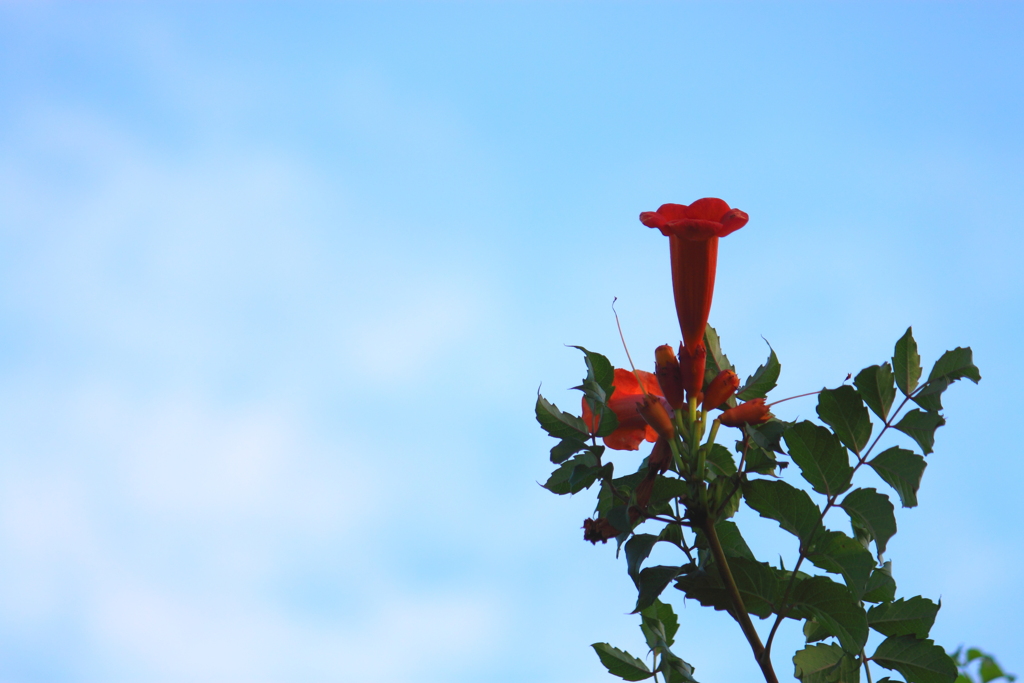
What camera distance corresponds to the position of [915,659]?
1983 millimetres

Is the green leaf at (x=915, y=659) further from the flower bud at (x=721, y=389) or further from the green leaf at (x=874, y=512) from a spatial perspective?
the flower bud at (x=721, y=389)

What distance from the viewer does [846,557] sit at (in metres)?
1.77

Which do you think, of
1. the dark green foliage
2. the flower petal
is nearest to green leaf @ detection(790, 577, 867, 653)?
the dark green foliage

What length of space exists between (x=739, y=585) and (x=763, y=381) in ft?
1.66

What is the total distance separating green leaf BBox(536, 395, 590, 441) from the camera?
1.98m

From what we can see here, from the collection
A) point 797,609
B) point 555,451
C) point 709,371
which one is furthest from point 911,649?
point 555,451

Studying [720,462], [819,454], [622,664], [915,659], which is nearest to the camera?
[819,454]

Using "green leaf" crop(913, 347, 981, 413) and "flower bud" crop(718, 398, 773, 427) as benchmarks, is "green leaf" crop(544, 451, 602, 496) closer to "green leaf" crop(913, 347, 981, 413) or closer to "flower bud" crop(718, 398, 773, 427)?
"flower bud" crop(718, 398, 773, 427)

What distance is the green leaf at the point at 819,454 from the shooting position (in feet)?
6.06

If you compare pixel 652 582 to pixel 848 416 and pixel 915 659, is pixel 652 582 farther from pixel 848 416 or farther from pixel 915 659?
pixel 915 659

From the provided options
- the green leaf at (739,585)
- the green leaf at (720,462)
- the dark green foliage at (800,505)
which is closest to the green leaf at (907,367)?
the dark green foliage at (800,505)

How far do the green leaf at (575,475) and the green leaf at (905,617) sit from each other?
33.2 inches

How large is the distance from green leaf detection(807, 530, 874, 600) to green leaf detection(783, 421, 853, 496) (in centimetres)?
13

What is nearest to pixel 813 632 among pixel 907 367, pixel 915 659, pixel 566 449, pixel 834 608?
pixel 915 659
